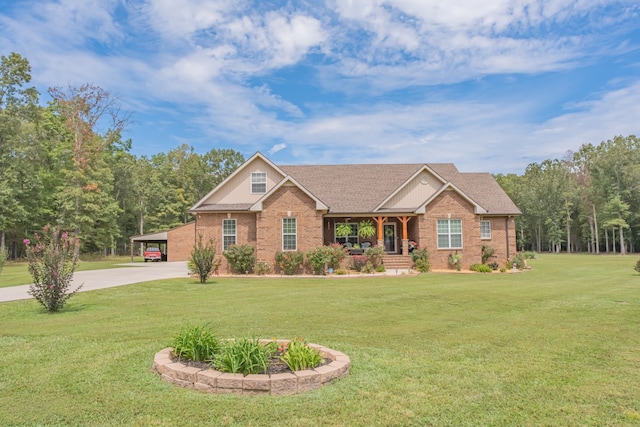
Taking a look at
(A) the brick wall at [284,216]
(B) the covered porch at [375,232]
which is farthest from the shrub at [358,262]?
(B) the covered porch at [375,232]

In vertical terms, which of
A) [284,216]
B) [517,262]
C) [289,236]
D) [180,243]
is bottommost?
[517,262]

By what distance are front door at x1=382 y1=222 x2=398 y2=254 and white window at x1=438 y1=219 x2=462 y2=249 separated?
3.73 metres

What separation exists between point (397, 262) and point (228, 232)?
10.1 meters

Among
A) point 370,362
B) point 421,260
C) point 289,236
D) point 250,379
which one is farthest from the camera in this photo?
point 421,260

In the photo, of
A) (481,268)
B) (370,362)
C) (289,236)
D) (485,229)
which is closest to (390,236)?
(485,229)

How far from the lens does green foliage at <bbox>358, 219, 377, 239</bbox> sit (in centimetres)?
2500

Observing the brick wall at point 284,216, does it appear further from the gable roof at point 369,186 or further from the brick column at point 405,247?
the brick column at point 405,247

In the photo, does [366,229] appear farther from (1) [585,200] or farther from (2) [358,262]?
(1) [585,200]

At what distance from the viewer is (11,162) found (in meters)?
36.6

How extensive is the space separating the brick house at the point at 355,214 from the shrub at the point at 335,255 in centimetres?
84

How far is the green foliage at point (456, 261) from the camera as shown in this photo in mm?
23625

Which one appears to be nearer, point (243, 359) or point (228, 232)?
point (243, 359)

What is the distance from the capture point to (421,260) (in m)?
23.2

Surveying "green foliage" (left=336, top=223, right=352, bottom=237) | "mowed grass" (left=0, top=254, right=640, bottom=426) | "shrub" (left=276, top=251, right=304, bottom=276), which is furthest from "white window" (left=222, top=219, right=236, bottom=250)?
"mowed grass" (left=0, top=254, right=640, bottom=426)
